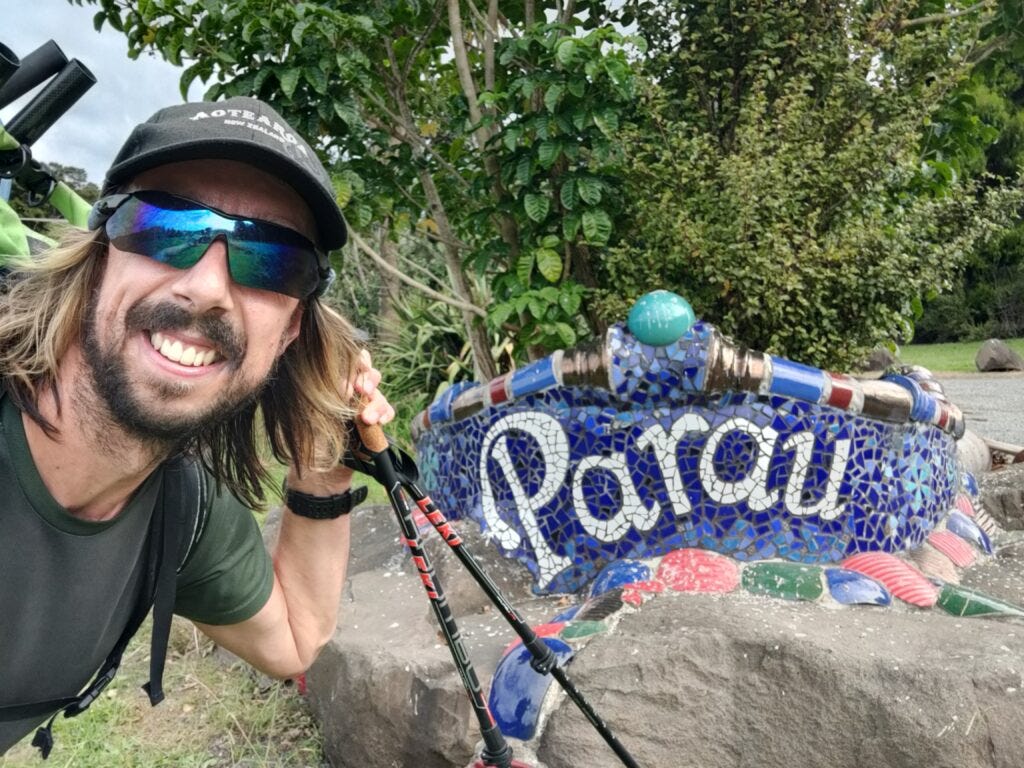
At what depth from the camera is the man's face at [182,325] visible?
1212 mm

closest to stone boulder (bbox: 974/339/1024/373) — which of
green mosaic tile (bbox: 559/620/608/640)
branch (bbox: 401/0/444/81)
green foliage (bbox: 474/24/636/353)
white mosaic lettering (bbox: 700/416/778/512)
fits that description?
green foliage (bbox: 474/24/636/353)

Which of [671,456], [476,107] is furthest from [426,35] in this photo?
[671,456]

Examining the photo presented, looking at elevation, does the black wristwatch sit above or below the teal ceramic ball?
below

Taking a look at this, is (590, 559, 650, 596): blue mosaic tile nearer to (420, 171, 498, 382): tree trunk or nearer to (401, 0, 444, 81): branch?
(420, 171, 498, 382): tree trunk

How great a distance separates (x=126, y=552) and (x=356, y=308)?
956 centimetres

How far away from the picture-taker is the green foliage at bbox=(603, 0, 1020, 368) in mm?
3666

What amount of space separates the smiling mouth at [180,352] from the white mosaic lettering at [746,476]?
234 centimetres

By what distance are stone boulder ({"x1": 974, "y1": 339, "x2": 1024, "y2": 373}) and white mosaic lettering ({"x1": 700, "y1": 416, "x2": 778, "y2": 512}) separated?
13.4 metres

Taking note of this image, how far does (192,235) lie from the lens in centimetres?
122

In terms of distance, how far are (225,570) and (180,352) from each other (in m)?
0.55

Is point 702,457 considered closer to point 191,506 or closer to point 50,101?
point 191,506

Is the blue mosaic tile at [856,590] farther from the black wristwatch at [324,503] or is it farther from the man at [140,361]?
the man at [140,361]

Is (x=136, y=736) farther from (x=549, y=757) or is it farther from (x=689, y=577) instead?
(x=689, y=577)

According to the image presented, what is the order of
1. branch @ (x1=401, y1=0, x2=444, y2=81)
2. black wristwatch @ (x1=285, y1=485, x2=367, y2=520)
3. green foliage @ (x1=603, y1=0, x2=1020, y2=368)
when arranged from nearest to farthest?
1. black wristwatch @ (x1=285, y1=485, x2=367, y2=520)
2. green foliage @ (x1=603, y1=0, x2=1020, y2=368)
3. branch @ (x1=401, y1=0, x2=444, y2=81)
